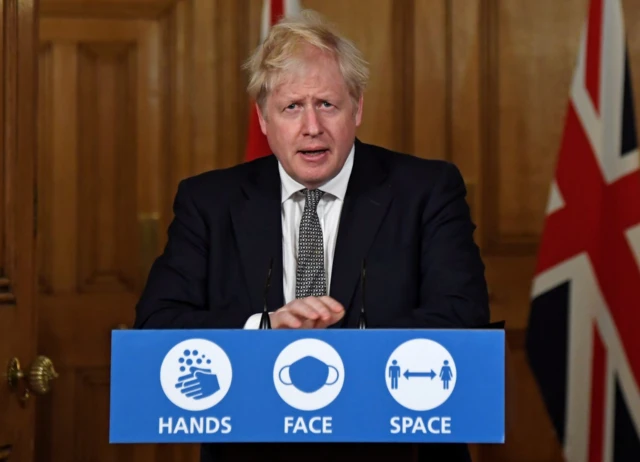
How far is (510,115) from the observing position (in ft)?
13.7

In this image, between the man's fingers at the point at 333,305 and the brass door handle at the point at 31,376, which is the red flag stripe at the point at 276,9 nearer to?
the brass door handle at the point at 31,376

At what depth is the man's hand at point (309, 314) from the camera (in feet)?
6.02

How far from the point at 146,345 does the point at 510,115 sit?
9.25 feet

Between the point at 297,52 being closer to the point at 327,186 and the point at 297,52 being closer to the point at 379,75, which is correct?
the point at 327,186

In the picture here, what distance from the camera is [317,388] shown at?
1618mm

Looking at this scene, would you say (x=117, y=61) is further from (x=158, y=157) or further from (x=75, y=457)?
(x=75, y=457)

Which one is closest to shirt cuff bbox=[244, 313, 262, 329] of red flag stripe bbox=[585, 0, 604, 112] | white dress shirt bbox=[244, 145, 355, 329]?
white dress shirt bbox=[244, 145, 355, 329]

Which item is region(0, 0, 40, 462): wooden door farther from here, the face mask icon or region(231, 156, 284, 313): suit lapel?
the face mask icon

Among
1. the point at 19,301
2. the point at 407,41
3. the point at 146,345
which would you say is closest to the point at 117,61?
the point at 407,41

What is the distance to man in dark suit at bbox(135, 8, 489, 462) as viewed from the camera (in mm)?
2195

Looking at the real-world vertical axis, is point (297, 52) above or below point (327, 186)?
above

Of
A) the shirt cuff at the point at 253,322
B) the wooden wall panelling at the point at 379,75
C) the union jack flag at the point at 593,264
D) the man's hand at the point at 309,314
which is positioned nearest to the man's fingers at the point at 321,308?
the man's hand at the point at 309,314

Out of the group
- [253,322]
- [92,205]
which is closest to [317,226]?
[253,322]

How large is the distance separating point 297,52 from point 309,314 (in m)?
0.70
